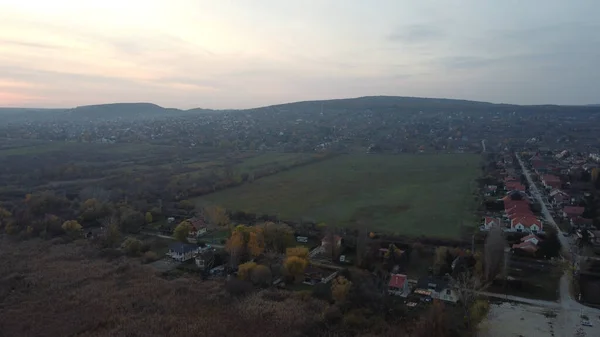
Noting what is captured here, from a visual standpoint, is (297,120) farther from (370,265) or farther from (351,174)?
(370,265)

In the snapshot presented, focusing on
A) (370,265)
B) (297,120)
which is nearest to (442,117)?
(297,120)

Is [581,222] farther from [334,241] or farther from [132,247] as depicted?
[132,247]

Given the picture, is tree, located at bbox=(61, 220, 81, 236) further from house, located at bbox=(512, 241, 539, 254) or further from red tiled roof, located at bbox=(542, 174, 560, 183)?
red tiled roof, located at bbox=(542, 174, 560, 183)

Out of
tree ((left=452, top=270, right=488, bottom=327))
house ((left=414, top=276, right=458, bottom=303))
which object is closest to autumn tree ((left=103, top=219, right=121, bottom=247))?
house ((left=414, top=276, right=458, bottom=303))

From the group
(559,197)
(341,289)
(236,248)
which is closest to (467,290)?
(341,289)

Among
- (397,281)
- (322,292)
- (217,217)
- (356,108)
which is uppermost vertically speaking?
(356,108)
